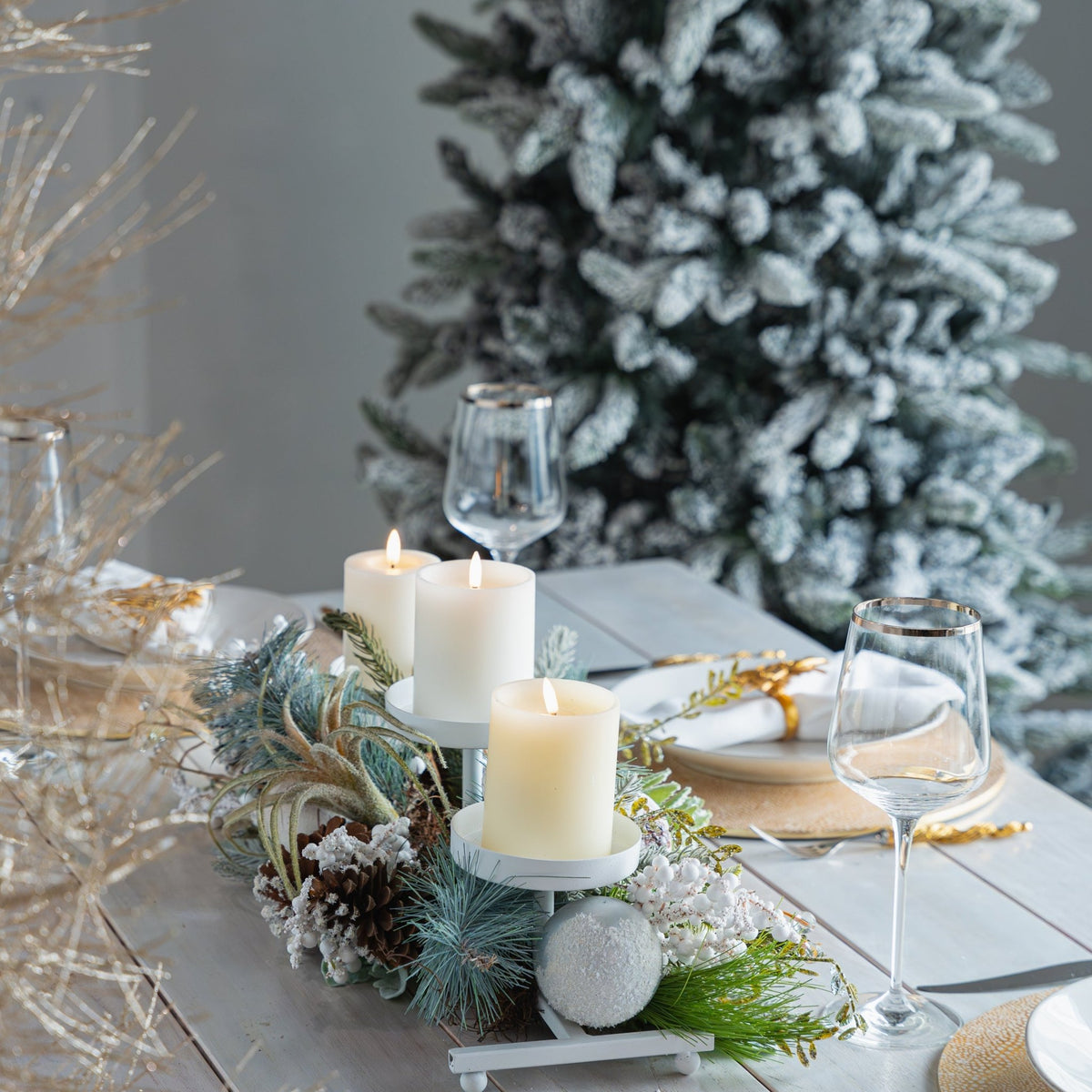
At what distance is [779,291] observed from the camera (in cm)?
196

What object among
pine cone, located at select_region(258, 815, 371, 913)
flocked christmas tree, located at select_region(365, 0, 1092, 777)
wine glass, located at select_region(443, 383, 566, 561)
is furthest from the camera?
flocked christmas tree, located at select_region(365, 0, 1092, 777)

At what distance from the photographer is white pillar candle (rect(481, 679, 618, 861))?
0.63 m

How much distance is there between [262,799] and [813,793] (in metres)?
0.43

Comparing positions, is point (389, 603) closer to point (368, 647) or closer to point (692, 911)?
point (368, 647)

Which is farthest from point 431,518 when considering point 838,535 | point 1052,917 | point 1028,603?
point 1052,917

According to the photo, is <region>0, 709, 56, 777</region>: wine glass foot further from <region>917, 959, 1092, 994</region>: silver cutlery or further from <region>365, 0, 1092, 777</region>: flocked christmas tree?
<region>365, 0, 1092, 777</region>: flocked christmas tree

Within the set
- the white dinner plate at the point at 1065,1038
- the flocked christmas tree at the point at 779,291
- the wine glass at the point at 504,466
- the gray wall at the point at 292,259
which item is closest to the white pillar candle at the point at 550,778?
the white dinner plate at the point at 1065,1038

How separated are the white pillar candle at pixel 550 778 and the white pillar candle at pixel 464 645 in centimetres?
7

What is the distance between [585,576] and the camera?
1.56 meters

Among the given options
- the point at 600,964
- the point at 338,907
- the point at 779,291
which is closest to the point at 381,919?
the point at 338,907

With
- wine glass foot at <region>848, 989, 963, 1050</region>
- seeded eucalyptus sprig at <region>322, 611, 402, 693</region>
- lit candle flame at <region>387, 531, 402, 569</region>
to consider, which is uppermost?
lit candle flame at <region>387, 531, 402, 569</region>

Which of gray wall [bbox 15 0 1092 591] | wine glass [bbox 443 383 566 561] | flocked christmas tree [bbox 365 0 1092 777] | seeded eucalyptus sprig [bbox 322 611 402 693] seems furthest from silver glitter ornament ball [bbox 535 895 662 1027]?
gray wall [bbox 15 0 1092 591]

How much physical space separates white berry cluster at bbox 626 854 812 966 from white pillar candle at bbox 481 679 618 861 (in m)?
0.04

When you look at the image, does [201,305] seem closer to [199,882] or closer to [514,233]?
[514,233]
